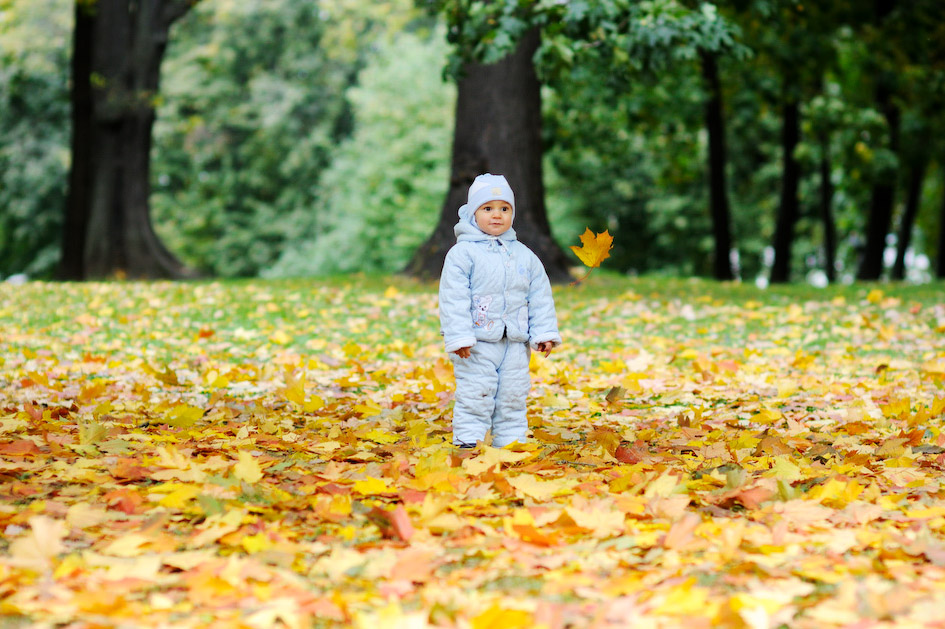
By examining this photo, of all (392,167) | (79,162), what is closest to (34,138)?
(392,167)

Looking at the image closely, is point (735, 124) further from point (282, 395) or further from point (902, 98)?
point (282, 395)

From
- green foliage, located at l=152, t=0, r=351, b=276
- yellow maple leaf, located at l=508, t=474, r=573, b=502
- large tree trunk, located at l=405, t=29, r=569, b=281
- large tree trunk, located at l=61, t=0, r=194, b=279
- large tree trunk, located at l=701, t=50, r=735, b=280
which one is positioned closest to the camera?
yellow maple leaf, located at l=508, t=474, r=573, b=502

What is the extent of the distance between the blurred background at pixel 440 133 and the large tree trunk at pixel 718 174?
4cm

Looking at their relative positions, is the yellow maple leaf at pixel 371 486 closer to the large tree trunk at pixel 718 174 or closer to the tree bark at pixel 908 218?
the large tree trunk at pixel 718 174

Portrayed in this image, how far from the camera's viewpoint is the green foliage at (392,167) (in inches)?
1155

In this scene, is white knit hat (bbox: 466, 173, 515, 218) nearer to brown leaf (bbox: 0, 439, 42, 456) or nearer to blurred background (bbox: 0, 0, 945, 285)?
brown leaf (bbox: 0, 439, 42, 456)

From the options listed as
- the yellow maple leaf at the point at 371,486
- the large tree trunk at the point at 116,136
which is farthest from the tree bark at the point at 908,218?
the yellow maple leaf at the point at 371,486

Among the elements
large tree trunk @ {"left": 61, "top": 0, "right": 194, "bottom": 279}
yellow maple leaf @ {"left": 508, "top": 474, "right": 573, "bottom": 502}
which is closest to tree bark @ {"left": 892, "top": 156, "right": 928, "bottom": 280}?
large tree trunk @ {"left": 61, "top": 0, "right": 194, "bottom": 279}

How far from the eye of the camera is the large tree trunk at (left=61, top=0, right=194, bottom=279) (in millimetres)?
15180

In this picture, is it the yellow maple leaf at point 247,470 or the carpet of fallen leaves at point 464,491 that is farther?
the yellow maple leaf at point 247,470

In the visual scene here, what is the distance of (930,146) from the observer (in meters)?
19.2

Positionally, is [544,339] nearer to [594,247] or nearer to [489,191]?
[594,247]

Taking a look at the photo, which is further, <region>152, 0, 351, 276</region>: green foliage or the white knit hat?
<region>152, 0, 351, 276</region>: green foliage

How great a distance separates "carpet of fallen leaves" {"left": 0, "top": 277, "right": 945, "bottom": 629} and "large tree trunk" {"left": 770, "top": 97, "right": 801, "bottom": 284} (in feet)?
39.3
